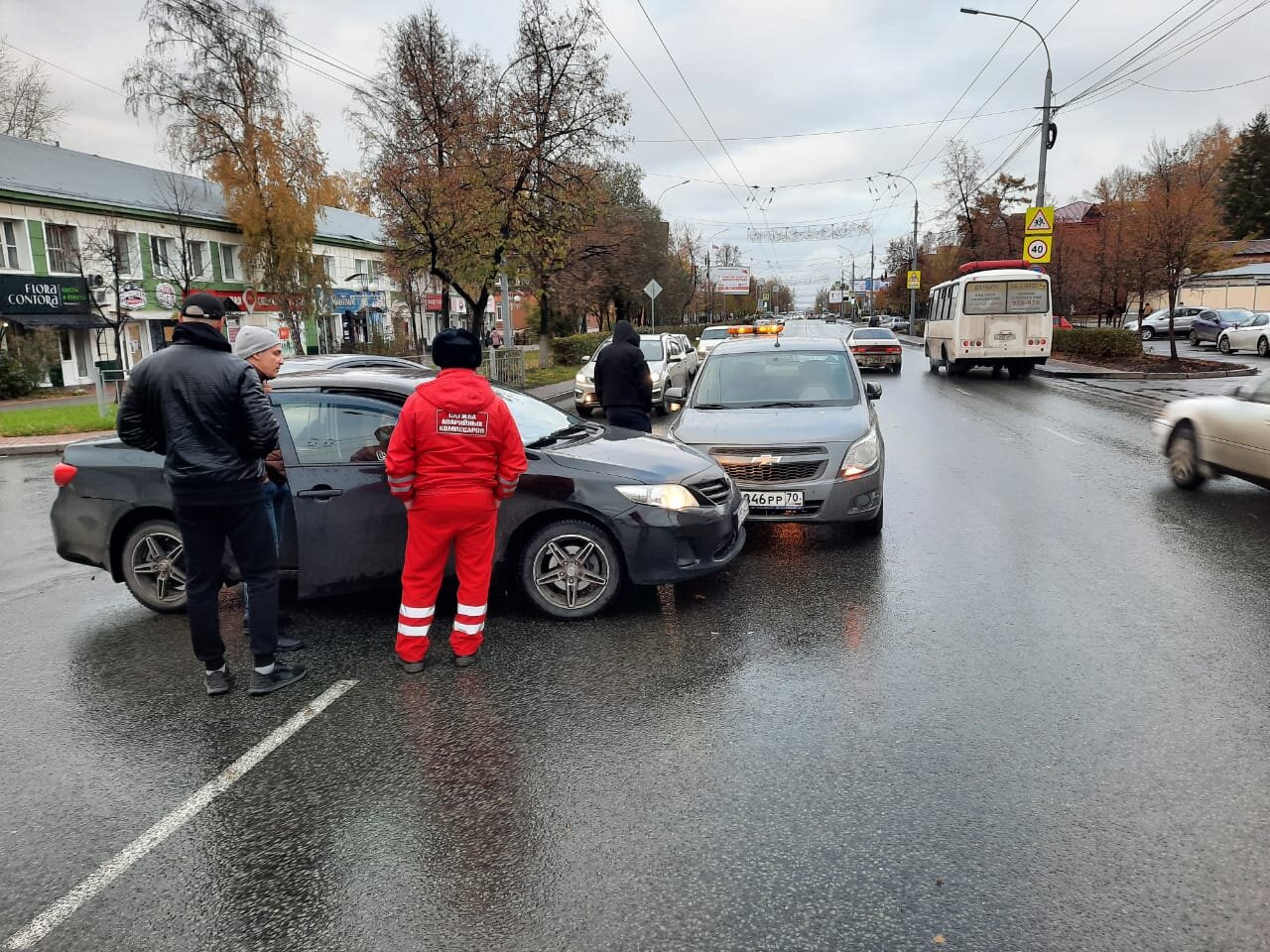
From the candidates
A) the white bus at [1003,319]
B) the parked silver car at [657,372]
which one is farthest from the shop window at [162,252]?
the white bus at [1003,319]

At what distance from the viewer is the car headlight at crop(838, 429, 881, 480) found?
21.6 ft

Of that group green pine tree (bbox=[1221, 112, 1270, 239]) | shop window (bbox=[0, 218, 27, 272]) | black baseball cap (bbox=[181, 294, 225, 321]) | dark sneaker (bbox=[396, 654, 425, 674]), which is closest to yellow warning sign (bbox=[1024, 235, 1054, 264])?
dark sneaker (bbox=[396, 654, 425, 674])

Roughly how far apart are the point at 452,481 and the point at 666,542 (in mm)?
1410

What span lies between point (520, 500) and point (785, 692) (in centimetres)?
191

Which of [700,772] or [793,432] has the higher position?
[793,432]

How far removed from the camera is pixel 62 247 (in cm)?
3119

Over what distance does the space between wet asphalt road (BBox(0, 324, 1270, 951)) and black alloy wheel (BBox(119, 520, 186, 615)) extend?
24 centimetres

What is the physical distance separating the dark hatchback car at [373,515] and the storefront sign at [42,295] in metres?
29.8

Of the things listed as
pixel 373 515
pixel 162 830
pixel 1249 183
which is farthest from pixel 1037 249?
pixel 1249 183

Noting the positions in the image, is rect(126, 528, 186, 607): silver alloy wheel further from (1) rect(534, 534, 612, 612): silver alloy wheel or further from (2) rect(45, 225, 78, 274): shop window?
(2) rect(45, 225, 78, 274): shop window

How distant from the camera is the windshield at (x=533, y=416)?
5.68 meters

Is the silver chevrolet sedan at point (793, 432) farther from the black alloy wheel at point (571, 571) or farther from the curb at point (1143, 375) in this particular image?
the curb at point (1143, 375)

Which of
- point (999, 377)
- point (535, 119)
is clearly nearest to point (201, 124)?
point (535, 119)

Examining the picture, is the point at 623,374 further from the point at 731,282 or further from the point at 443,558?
the point at 731,282
